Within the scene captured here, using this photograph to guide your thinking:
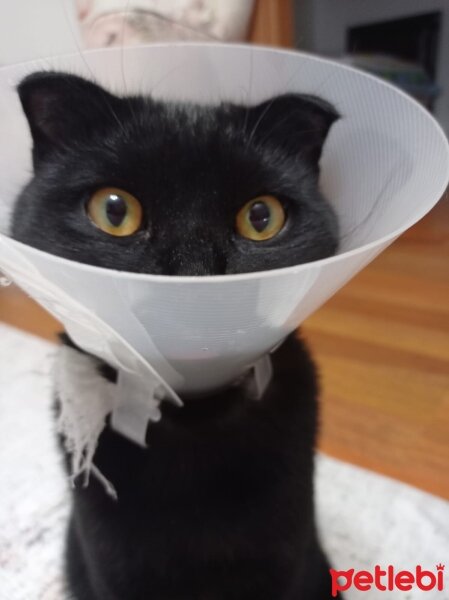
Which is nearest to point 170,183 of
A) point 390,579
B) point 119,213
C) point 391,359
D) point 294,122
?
point 119,213

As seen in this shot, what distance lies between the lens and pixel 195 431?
0.50 meters

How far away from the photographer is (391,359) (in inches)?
43.8

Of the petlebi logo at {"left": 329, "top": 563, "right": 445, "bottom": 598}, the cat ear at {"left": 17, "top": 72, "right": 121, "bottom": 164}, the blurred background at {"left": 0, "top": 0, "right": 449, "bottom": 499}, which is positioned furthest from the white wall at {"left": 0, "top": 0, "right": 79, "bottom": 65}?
the petlebi logo at {"left": 329, "top": 563, "right": 445, "bottom": 598}

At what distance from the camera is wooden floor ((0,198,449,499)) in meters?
0.88

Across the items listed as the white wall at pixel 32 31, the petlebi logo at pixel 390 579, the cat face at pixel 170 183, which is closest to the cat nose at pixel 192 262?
the cat face at pixel 170 183

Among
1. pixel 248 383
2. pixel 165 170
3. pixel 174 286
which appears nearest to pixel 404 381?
pixel 248 383

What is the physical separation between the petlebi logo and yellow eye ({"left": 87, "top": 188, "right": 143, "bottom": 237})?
46 centimetres

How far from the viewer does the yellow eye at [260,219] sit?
456 millimetres

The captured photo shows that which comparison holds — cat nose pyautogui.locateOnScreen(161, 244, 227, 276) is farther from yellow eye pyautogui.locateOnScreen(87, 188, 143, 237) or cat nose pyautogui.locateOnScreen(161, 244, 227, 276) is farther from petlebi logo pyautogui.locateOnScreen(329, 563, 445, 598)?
petlebi logo pyautogui.locateOnScreen(329, 563, 445, 598)

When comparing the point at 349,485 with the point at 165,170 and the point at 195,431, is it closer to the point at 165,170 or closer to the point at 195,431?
the point at 195,431

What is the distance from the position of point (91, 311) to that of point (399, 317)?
3.28 ft

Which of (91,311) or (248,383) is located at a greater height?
(91,311)

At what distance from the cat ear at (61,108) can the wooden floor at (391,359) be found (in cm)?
26

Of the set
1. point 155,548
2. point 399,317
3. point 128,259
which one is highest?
point 128,259
